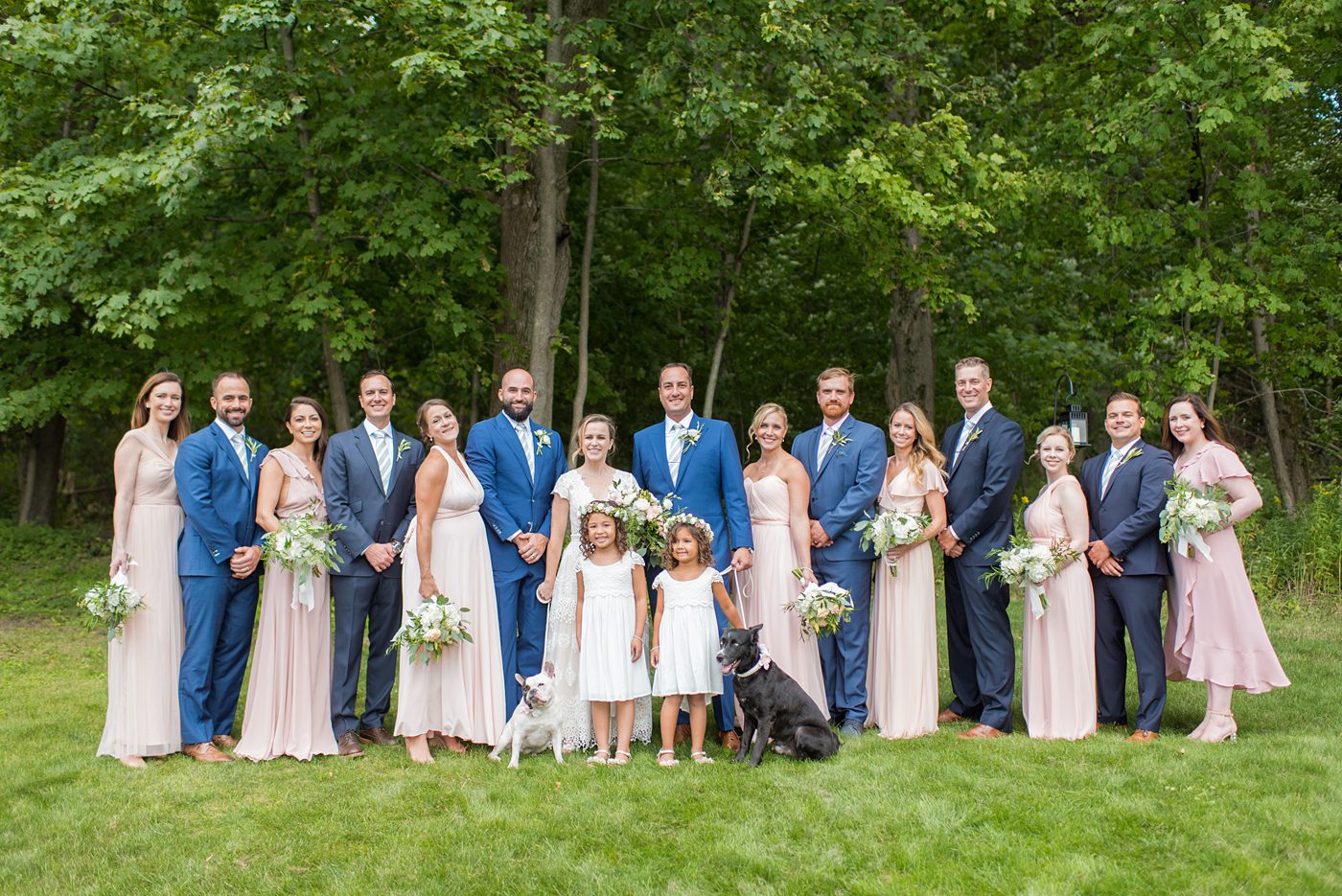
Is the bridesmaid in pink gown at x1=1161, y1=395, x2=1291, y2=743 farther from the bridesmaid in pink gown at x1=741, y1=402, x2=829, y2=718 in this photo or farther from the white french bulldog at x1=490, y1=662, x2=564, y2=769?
the white french bulldog at x1=490, y1=662, x2=564, y2=769

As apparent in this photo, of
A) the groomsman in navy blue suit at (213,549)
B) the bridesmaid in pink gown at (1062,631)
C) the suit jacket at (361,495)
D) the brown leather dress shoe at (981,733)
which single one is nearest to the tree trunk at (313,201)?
the groomsman in navy blue suit at (213,549)

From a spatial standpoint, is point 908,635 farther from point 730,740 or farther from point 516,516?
point 516,516

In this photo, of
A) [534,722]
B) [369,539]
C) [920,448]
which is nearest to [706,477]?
[920,448]

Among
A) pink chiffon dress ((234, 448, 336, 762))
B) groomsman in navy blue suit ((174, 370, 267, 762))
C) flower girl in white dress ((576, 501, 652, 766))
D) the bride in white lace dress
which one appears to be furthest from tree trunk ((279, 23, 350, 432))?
flower girl in white dress ((576, 501, 652, 766))

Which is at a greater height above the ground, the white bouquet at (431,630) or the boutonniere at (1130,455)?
the boutonniere at (1130,455)

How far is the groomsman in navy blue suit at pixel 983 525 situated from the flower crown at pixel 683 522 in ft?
5.50

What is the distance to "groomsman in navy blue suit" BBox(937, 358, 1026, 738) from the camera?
7.18 m

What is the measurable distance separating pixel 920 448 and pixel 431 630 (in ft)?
10.9

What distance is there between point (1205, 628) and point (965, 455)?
5.81 feet

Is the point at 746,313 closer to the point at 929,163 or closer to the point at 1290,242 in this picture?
the point at 929,163

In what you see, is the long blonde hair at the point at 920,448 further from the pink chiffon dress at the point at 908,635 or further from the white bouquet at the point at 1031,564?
the white bouquet at the point at 1031,564

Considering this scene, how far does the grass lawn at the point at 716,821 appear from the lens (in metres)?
4.89

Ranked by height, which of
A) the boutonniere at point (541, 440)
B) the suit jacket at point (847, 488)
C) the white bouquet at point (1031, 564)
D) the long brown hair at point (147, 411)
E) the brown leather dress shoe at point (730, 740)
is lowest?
the brown leather dress shoe at point (730, 740)

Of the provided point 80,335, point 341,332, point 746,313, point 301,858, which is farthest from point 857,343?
point 301,858
